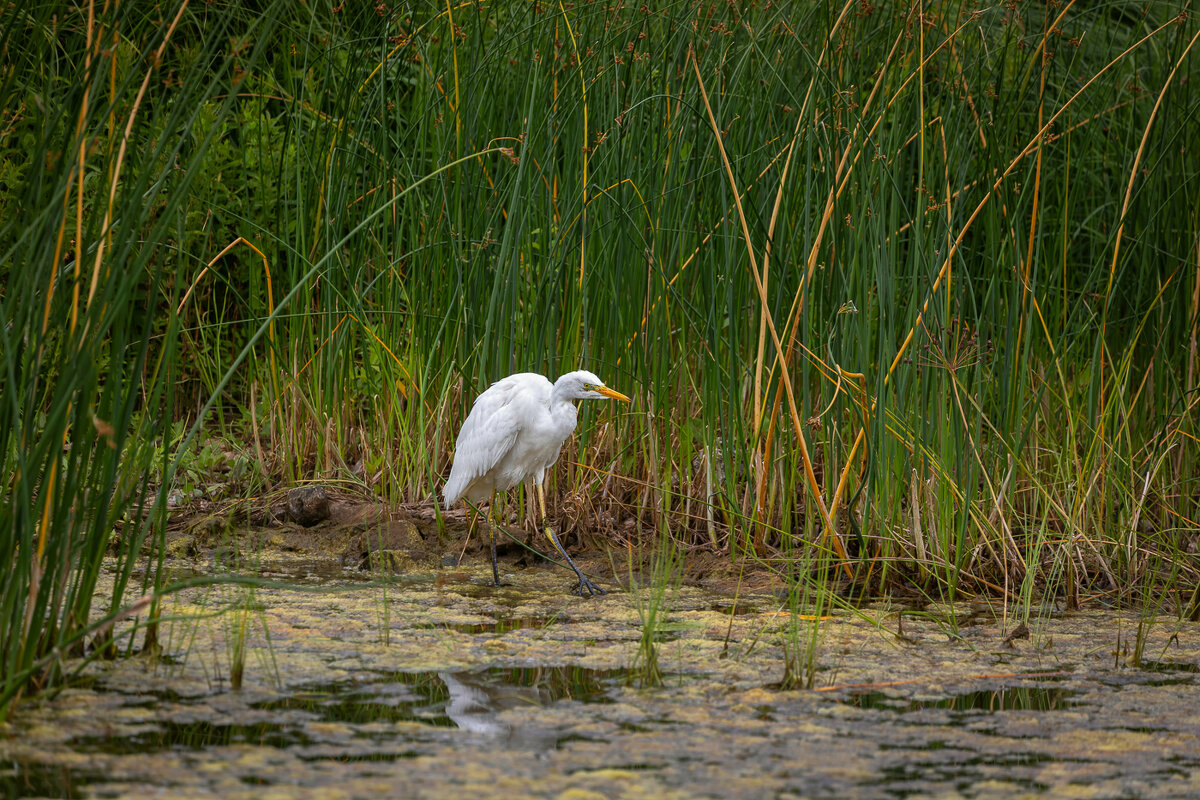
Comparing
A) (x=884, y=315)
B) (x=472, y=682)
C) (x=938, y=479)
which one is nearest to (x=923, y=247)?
(x=884, y=315)

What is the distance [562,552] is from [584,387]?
0.58 metres

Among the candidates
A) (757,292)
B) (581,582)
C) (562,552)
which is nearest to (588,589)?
(581,582)

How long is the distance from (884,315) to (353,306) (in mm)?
2139

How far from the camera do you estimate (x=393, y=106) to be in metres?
5.06

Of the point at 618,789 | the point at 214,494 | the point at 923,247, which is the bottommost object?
the point at 618,789

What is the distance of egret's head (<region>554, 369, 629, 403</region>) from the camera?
4.11m

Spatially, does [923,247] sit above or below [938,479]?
above

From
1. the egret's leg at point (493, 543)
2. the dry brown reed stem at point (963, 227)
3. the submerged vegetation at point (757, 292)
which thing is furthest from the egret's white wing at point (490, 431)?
the dry brown reed stem at point (963, 227)

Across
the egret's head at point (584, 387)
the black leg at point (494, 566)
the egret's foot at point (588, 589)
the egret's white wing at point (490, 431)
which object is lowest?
the egret's foot at point (588, 589)

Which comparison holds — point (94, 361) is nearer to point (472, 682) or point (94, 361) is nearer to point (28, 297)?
point (28, 297)

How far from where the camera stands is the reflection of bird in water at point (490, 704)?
249 centimetres

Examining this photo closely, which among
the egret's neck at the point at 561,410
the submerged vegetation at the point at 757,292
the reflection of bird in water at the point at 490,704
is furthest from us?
the egret's neck at the point at 561,410

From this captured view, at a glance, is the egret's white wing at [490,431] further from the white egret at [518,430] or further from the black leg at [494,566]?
the black leg at [494,566]

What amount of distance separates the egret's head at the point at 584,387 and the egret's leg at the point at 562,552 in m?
0.49
